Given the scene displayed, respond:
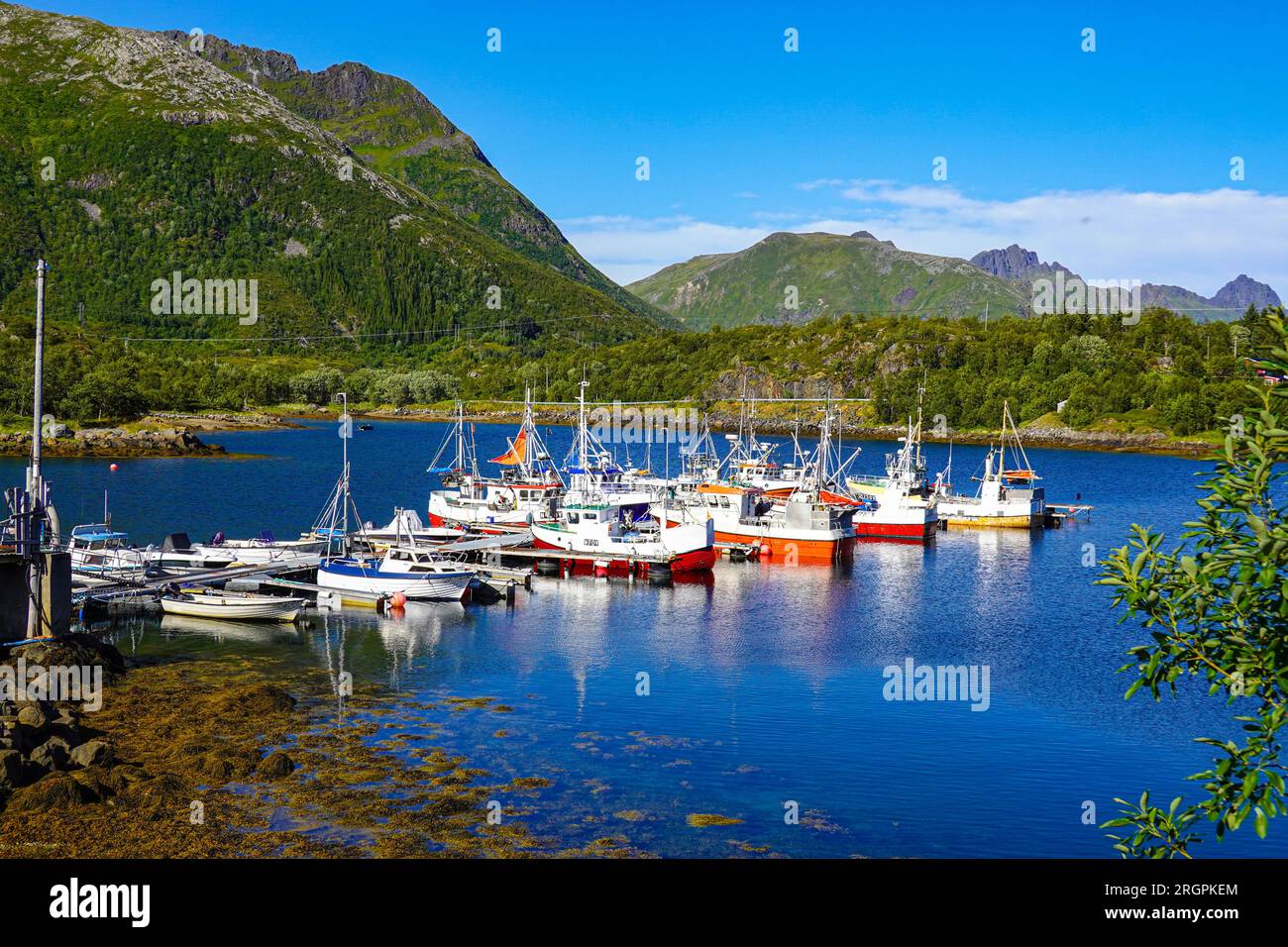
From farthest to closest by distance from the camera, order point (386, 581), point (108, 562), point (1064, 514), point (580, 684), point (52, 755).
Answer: point (1064, 514) → point (108, 562) → point (386, 581) → point (580, 684) → point (52, 755)

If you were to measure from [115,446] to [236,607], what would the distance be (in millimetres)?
105161

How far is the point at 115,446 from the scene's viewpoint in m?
147

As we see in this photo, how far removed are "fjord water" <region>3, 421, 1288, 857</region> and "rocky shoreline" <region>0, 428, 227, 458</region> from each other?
6477 centimetres

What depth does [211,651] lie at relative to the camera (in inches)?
1885

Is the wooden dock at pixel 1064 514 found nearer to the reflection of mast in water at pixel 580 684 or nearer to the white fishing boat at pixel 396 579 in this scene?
the white fishing boat at pixel 396 579

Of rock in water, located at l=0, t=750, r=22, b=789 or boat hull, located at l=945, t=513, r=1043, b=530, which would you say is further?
boat hull, located at l=945, t=513, r=1043, b=530

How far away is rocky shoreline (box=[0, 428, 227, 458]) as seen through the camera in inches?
5704

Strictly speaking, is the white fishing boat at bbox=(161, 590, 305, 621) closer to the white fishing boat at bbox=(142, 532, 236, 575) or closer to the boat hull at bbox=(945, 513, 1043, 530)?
the white fishing boat at bbox=(142, 532, 236, 575)

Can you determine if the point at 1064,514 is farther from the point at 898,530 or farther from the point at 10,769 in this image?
the point at 10,769

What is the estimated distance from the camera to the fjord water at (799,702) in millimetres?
30859

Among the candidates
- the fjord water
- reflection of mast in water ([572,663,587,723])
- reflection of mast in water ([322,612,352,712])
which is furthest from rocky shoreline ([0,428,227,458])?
reflection of mast in water ([572,663,587,723])

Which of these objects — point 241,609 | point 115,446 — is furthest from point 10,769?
point 115,446

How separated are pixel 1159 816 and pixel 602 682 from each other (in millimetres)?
32170
